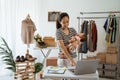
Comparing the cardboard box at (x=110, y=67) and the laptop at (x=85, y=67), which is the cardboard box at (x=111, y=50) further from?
the laptop at (x=85, y=67)

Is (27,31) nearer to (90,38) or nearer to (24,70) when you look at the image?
(24,70)

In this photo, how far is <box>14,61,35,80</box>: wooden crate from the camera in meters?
3.71

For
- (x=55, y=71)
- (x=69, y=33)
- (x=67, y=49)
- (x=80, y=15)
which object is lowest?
(x=55, y=71)

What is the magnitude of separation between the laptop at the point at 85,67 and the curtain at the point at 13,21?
3064 millimetres

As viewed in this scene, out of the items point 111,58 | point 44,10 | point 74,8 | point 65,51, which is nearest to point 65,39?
point 65,51

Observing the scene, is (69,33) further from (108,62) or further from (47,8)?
(47,8)

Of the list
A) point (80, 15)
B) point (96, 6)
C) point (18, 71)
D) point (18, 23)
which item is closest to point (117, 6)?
point (96, 6)

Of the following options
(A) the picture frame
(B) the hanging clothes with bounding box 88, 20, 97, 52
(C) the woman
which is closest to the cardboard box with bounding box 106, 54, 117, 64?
(B) the hanging clothes with bounding box 88, 20, 97, 52

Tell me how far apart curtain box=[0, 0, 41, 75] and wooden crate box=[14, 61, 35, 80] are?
1.29 metres

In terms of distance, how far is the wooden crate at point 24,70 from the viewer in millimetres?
3713

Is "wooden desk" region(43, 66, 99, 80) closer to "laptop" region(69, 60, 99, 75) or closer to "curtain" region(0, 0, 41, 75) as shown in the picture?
"laptop" region(69, 60, 99, 75)

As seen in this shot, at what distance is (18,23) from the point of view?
207 inches

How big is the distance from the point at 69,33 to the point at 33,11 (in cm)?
312

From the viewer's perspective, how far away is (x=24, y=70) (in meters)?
3.78
